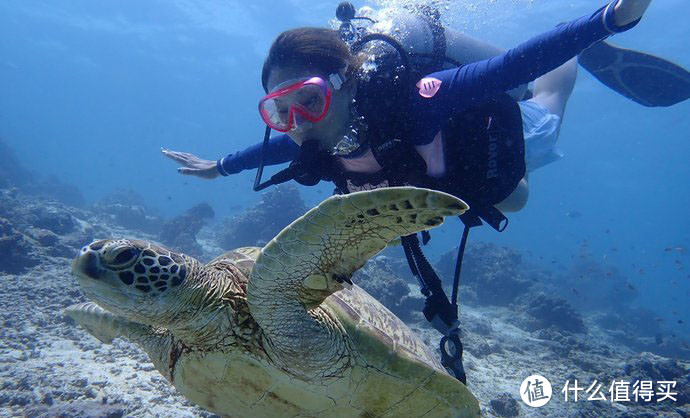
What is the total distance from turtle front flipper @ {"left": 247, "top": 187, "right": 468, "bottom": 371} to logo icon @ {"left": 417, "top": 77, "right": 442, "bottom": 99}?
1609 mm

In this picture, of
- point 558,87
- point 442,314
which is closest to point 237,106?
point 558,87

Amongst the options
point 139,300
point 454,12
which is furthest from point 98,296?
point 454,12

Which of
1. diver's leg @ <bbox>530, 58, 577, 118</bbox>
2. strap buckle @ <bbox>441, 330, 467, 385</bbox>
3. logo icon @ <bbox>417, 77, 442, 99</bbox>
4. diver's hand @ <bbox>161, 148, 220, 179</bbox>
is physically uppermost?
diver's leg @ <bbox>530, 58, 577, 118</bbox>

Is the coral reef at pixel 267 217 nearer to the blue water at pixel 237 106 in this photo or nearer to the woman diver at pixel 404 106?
the blue water at pixel 237 106

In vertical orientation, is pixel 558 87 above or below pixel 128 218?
above

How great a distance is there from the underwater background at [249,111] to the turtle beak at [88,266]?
9441 mm

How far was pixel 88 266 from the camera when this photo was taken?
6.00ft

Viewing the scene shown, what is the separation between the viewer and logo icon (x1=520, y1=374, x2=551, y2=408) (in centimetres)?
598

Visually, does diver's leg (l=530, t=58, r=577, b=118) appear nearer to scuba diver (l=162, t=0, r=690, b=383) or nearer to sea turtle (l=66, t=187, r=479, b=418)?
scuba diver (l=162, t=0, r=690, b=383)

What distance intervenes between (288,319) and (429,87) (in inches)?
79.5

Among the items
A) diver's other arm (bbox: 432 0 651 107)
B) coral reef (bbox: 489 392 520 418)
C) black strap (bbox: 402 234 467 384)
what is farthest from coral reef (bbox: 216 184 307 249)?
diver's other arm (bbox: 432 0 651 107)

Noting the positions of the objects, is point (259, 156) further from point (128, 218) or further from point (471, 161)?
point (128, 218)

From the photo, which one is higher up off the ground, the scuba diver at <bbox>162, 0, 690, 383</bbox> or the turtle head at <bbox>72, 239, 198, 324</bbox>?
the scuba diver at <bbox>162, 0, 690, 383</bbox>

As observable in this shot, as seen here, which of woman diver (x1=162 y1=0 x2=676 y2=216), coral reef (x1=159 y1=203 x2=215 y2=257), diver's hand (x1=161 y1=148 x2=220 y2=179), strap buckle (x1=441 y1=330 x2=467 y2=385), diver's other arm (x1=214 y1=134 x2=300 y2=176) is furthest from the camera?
coral reef (x1=159 y1=203 x2=215 y2=257)
